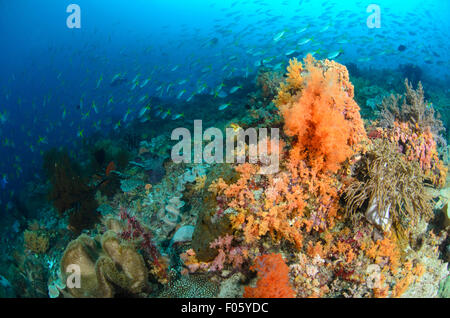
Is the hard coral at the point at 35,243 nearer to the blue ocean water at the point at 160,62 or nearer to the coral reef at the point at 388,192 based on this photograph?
the blue ocean water at the point at 160,62

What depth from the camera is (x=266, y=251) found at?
3.88m

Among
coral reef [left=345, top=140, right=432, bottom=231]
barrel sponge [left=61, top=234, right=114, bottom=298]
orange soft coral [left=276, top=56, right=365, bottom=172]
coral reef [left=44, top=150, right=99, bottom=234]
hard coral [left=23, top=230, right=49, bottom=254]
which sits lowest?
hard coral [left=23, top=230, right=49, bottom=254]

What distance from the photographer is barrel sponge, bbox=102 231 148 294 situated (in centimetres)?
368

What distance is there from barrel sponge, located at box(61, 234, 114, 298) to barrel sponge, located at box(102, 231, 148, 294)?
0.26 m

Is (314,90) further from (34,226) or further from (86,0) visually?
(86,0)

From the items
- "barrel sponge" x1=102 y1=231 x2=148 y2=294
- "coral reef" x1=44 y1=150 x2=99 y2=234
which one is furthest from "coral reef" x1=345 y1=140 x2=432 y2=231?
"coral reef" x1=44 y1=150 x2=99 y2=234

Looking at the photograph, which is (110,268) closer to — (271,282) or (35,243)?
(271,282)

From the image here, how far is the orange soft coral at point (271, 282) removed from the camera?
312cm

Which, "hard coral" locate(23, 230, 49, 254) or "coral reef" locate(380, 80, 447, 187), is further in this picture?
"hard coral" locate(23, 230, 49, 254)

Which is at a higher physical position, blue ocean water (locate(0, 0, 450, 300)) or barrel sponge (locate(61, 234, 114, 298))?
blue ocean water (locate(0, 0, 450, 300))

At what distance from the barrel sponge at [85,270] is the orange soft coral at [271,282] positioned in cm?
213

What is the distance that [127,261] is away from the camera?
12.1 ft

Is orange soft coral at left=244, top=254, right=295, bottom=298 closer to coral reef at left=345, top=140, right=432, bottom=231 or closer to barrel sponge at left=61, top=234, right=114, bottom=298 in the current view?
coral reef at left=345, top=140, right=432, bottom=231
